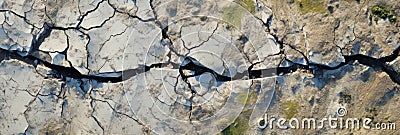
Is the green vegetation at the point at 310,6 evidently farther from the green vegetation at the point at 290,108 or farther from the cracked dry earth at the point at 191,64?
the green vegetation at the point at 290,108

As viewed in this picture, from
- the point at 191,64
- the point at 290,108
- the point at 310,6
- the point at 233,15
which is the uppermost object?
the point at 310,6

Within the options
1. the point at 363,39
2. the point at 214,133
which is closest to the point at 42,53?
the point at 214,133

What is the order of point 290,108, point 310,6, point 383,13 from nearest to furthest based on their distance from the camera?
point 383,13 → point 310,6 → point 290,108

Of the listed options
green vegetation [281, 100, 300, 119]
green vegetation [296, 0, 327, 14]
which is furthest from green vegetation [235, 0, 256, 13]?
green vegetation [281, 100, 300, 119]

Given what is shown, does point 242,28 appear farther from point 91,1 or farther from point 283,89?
point 91,1

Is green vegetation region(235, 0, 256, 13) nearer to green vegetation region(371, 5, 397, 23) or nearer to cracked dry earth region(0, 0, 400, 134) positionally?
cracked dry earth region(0, 0, 400, 134)

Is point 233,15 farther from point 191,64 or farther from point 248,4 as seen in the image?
point 191,64

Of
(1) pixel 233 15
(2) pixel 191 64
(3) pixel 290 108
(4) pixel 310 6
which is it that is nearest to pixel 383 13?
(4) pixel 310 6

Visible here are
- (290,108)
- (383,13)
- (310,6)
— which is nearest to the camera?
(383,13)
